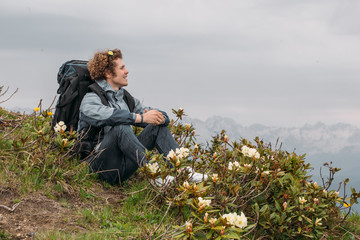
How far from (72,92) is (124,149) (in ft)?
3.87

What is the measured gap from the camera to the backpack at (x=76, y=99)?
19.4 ft

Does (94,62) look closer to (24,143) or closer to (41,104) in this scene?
(41,104)

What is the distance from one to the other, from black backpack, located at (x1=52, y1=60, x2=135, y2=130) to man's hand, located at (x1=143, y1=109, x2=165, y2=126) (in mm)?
679

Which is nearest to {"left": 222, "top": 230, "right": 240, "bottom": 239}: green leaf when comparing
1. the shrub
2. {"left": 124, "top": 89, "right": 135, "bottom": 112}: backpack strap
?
the shrub

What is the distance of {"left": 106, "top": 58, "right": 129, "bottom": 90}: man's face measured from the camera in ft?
20.2

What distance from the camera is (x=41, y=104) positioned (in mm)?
5570

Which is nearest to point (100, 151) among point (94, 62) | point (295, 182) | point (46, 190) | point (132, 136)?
point (132, 136)

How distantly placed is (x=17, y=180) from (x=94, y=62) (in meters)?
1.98

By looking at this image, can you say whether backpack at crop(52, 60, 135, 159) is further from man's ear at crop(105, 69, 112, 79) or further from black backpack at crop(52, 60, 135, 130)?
man's ear at crop(105, 69, 112, 79)

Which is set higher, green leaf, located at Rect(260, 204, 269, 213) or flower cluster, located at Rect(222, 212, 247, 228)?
flower cluster, located at Rect(222, 212, 247, 228)

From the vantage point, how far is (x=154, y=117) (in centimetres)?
560

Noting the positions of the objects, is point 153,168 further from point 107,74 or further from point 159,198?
point 107,74

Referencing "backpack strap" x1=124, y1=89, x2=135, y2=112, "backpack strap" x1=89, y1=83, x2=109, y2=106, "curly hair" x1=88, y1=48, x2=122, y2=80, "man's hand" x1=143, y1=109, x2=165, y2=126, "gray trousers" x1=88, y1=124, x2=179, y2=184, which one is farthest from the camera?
"backpack strap" x1=124, y1=89, x2=135, y2=112

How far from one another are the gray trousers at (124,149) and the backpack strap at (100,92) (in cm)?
48
